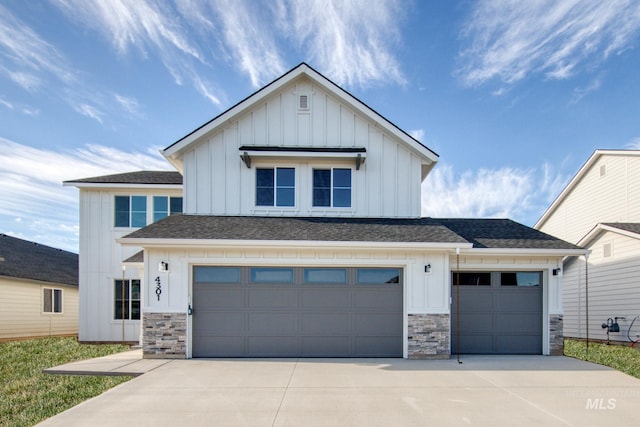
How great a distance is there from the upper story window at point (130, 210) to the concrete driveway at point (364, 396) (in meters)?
6.26

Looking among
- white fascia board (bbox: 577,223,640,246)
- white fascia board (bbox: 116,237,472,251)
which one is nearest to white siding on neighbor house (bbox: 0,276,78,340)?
white fascia board (bbox: 116,237,472,251)

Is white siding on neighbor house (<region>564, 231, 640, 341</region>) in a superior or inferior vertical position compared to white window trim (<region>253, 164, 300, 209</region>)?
inferior

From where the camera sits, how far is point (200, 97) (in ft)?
41.6

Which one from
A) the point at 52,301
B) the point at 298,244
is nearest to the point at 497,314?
the point at 298,244

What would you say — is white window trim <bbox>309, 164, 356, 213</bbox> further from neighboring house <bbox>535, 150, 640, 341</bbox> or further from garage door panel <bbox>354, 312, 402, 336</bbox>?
neighboring house <bbox>535, 150, 640, 341</bbox>

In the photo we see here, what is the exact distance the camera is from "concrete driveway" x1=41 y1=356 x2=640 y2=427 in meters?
5.65

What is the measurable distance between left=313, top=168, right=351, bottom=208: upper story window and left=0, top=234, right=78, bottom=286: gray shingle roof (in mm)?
13067

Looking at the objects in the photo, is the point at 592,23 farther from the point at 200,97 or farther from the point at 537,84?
the point at 200,97

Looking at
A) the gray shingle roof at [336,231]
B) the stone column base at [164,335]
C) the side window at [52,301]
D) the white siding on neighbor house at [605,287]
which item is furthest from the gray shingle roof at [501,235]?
the side window at [52,301]

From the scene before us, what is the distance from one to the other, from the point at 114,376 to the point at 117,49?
935 centimetres

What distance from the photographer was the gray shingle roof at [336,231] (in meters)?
9.71

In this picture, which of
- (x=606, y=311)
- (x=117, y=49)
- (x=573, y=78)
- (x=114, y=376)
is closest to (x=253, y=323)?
(x=114, y=376)

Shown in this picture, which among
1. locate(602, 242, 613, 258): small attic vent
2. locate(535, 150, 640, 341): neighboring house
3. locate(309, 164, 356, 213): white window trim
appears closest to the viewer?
locate(309, 164, 356, 213): white window trim

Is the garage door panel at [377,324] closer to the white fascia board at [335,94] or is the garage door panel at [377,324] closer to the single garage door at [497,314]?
the single garage door at [497,314]
